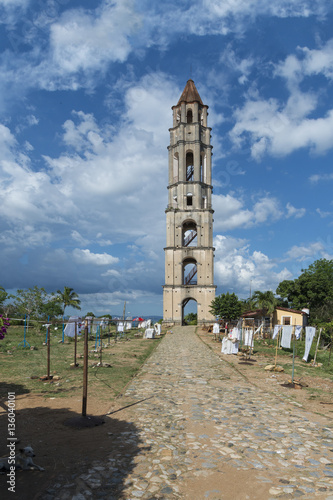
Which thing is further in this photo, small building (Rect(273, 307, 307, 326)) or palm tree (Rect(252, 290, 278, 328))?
small building (Rect(273, 307, 307, 326))

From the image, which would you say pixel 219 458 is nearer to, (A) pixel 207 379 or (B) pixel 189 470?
(B) pixel 189 470

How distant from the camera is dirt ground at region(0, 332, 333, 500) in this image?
16.8 ft

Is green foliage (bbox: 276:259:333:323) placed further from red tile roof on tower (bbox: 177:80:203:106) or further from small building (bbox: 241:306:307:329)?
red tile roof on tower (bbox: 177:80:203:106)

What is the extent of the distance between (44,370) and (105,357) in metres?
5.28

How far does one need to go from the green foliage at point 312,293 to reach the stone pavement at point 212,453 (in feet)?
128

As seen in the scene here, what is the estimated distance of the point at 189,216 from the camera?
50.7 metres

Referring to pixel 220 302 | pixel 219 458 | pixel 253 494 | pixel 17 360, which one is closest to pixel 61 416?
pixel 219 458

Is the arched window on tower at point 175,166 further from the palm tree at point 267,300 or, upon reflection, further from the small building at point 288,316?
the small building at point 288,316

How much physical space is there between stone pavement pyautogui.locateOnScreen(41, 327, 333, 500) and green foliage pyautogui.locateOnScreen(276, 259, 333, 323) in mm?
38866

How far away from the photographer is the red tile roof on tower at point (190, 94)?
184 feet

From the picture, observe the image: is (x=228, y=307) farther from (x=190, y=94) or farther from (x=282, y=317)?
(x=190, y=94)

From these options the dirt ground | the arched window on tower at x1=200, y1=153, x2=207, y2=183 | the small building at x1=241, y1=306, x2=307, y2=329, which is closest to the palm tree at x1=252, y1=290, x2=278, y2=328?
the small building at x1=241, y1=306, x2=307, y2=329

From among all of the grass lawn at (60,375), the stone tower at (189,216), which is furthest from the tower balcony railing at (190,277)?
the grass lawn at (60,375)

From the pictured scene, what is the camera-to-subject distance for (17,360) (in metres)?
17.1
